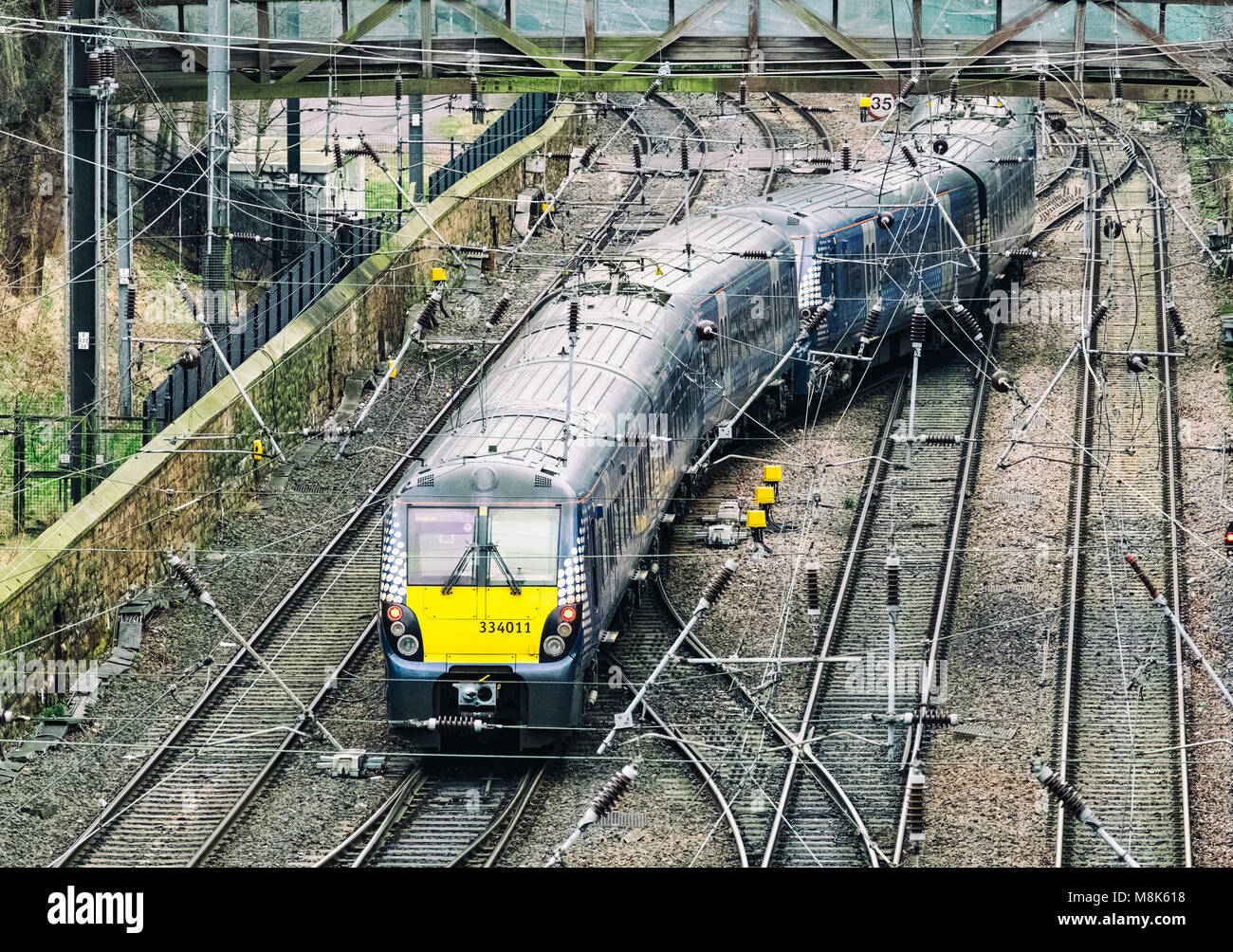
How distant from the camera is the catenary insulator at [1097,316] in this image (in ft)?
110

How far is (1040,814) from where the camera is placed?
853 inches

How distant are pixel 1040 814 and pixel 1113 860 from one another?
0.97 meters

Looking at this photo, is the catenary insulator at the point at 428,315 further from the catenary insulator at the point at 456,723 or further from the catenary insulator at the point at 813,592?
the catenary insulator at the point at 456,723

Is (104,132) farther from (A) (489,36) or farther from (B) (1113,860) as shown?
(B) (1113,860)

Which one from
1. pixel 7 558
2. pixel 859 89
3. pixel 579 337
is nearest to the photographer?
pixel 579 337

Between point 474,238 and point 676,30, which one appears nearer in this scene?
point 676,30

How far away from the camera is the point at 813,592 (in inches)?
960

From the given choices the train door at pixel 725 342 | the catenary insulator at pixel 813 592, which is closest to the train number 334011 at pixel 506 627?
the catenary insulator at pixel 813 592

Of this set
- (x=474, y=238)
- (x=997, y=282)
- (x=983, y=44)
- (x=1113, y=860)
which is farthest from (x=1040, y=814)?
(x=474, y=238)

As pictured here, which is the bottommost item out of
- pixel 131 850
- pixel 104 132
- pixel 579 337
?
pixel 131 850

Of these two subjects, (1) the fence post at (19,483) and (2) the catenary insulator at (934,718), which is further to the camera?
(1) the fence post at (19,483)

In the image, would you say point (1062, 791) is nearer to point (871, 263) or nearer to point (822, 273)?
point (822, 273)

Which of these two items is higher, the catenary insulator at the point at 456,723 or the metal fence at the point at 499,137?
the metal fence at the point at 499,137

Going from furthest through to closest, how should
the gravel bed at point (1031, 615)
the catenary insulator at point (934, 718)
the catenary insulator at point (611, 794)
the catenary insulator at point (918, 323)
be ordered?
the catenary insulator at point (918, 323) < the catenary insulator at point (934, 718) < the gravel bed at point (1031, 615) < the catenary insulator at point (611, 794)
